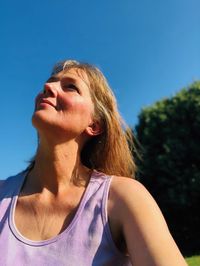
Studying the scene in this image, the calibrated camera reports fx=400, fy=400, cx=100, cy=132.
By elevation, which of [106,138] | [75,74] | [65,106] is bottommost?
[106,138]

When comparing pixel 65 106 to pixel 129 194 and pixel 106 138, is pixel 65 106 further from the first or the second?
pixel 129 194

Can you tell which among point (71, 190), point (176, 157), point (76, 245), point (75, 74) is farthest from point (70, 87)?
point (176, 157)

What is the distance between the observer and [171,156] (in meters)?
19.5

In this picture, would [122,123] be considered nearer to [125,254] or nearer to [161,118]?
[125,254]

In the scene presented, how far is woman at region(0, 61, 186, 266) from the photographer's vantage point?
1940 mm

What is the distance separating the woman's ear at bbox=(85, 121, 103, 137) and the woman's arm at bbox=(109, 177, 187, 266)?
693 mm

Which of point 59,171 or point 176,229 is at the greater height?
point 176,229

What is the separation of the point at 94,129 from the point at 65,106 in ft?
1.16

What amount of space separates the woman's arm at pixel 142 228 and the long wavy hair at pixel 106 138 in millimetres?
619

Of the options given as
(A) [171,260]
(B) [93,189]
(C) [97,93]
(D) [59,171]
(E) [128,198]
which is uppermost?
(C) [97,93]

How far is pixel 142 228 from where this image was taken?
189 cm

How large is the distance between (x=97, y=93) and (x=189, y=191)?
1681 centimetres

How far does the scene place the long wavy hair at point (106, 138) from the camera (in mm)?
2754

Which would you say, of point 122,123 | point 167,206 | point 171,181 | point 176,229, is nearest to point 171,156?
point 171,181
